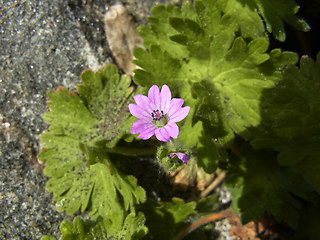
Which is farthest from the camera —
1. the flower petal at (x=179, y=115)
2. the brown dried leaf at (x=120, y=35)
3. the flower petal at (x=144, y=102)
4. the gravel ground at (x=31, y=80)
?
the brown dried leaf at (x=120, y=35)

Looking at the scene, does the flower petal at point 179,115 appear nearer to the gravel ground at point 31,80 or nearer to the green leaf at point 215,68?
the green leaf at point 215,68

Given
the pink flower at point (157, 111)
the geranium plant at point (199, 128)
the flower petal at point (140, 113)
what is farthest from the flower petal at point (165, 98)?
the geranium plant at point (199, 128)

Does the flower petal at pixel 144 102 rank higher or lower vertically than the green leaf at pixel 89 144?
higher

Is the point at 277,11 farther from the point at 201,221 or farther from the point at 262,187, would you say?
the point at 201,221

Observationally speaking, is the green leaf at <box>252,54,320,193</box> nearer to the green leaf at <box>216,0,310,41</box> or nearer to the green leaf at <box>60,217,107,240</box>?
the green leaf at <box>216,0,310,41</box>

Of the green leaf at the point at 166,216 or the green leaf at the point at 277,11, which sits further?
the green leaf at the point at 166,216

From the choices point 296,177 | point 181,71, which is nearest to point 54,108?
point 181,71
